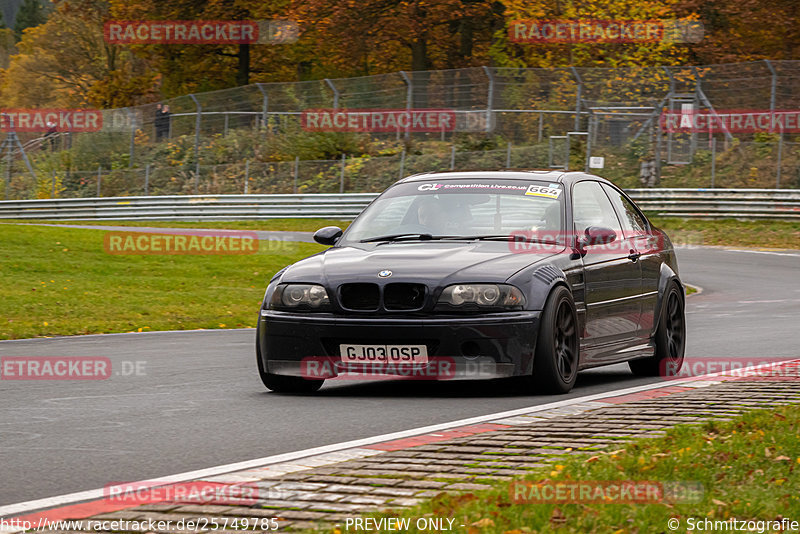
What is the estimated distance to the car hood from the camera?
350 inches

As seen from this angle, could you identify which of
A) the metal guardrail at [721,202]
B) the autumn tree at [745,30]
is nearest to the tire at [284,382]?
the metal guardrail at [721,202]

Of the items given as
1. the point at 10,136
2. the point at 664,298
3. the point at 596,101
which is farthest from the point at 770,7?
the point at 664,298

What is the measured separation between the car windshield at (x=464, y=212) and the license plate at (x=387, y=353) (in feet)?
4.00

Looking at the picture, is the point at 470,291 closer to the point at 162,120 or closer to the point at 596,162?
the point at 596,162

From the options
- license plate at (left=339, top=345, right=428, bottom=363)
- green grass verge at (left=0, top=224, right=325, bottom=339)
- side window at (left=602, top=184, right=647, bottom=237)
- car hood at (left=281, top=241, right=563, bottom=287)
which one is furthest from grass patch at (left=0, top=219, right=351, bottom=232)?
license plate at (left=339, top=345, right=428, bottom=363)

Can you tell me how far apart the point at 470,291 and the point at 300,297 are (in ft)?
3.78

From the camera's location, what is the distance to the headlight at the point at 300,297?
9062 millimetres

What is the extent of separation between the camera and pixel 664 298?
11.1m

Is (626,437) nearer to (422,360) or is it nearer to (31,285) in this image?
(422,360)

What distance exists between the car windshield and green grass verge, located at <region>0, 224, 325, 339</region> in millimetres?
6989

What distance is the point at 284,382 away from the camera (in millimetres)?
9516

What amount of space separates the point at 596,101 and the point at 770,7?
46.2 ft

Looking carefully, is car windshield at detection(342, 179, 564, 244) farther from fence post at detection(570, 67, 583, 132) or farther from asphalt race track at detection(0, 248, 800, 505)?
fence post at detection(570, 67, 583, 132)

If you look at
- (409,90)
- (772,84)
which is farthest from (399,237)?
Answer: (409,90)
